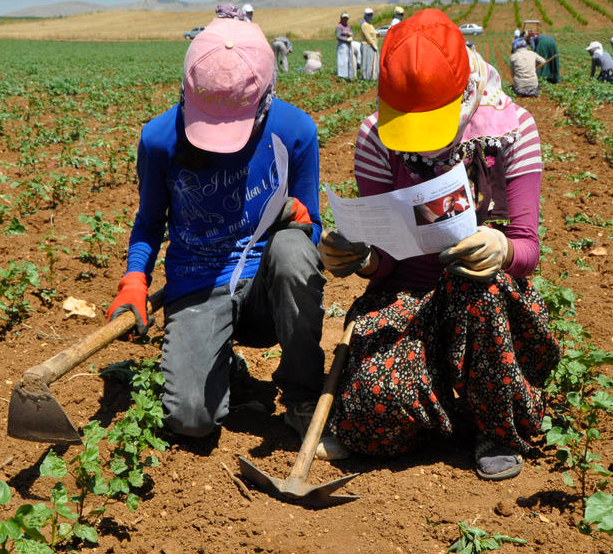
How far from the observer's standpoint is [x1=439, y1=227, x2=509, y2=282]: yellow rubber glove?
6.68 ft

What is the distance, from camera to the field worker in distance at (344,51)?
1605cm

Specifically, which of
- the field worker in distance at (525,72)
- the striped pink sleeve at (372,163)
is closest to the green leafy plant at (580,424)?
the striped pink sleeve at (372,163)

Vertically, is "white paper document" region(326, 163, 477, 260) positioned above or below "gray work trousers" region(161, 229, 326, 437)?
above

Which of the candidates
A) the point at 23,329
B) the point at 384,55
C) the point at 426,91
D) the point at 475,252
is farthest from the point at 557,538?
the point at 23,329

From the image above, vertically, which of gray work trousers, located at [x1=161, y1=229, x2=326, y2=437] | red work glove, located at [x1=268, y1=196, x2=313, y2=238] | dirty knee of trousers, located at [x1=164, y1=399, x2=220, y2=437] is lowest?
dirty knee of trousers, located at [x1=164, y1=399, x2=220, y2=437]

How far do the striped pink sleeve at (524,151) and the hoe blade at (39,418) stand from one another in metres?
1.63

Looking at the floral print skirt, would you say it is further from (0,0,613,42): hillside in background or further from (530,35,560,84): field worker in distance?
(0,0,613,42): hillside in background

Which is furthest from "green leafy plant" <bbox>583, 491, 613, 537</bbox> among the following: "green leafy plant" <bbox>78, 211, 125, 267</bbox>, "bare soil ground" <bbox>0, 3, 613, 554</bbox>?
"green leafy plant" <bbox>78, 211, 125, 267</bbox>

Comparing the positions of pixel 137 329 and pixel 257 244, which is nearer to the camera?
pixel 137 329

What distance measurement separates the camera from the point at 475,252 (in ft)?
6.69

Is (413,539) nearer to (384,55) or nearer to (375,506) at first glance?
(375,506)

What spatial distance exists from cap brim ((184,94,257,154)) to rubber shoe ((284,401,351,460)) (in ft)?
3.19

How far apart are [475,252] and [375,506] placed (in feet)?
2.83

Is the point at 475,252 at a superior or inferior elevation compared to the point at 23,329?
superior
